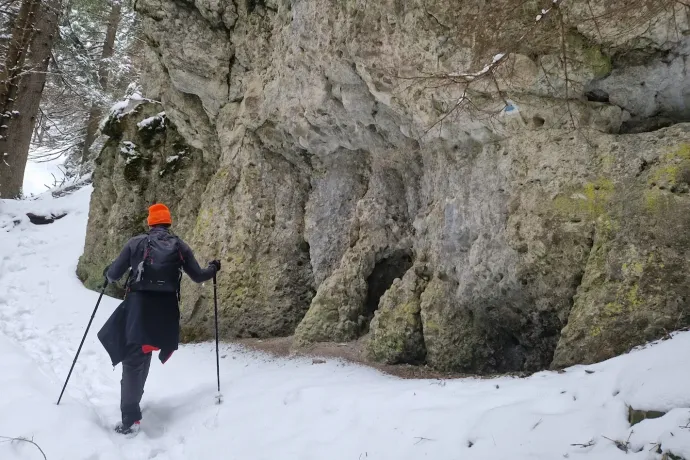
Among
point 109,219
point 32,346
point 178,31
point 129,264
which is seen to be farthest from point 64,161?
point 129,264

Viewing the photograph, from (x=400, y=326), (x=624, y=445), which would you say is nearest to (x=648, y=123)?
(x=400, y=326)

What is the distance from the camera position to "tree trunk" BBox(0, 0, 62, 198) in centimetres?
1334

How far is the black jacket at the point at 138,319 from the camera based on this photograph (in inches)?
205

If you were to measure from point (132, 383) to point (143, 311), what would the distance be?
0.65 metres

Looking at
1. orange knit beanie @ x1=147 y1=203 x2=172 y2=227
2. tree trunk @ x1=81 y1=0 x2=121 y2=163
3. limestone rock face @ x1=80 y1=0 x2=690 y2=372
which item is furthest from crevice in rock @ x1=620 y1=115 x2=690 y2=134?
tree trunk @ x1=81 y1=0 x2=121 y2=163

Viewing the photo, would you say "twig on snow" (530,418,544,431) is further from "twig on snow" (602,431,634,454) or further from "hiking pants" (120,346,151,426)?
"hiking pants" (120,346,151,426)

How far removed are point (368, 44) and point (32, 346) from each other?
227 inches

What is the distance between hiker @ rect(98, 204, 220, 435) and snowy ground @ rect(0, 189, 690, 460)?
49 cm

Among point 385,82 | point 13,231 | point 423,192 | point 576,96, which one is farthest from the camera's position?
point 13,231

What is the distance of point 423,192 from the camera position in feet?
23.7

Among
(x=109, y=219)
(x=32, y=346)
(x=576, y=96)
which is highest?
(x=576, y=96)

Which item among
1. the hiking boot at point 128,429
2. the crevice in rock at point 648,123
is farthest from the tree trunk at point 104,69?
the crevice in rock at point 648,123

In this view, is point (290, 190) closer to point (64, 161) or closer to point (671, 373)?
point (671, 373)

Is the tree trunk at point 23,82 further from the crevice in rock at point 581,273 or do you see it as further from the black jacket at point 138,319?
the crevice in rock at point 581,273
